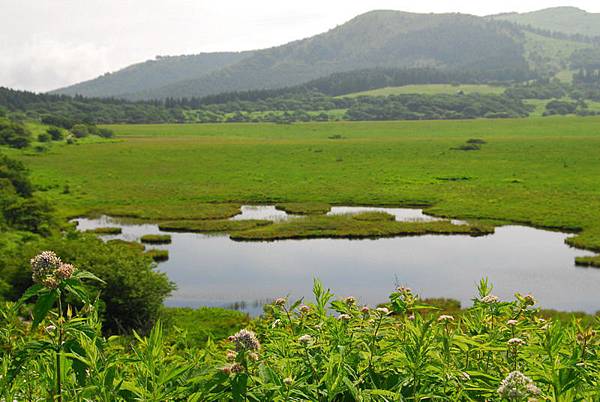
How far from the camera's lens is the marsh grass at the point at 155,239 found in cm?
4175

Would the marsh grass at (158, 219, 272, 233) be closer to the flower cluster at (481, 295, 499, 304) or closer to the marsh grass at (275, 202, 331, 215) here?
the marsh grass at (275, 202, 331, 215)

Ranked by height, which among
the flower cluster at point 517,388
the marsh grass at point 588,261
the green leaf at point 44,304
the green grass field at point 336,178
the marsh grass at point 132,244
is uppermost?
the green leaf at point 44,304

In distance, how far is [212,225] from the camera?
4700 cm

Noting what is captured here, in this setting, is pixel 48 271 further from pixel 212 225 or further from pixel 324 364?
pixel 212 225

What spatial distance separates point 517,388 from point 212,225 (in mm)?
44577

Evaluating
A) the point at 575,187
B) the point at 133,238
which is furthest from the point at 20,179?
the point at 575,187

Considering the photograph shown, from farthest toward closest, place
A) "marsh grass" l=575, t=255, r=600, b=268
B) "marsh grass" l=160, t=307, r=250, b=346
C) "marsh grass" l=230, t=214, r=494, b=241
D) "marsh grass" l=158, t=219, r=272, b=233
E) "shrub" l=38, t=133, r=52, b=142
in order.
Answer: "shrub" l=38, t=133, r=52, b=142 < "marsh grass" l=158, t=219, r=272, b=233 < "marsh grass" l=230, t=214, r=494, b=241 < "marsh grass" l=575, t=255, r=600, b=268 < "marsh grass" l=160, t=307, r=250, b=346

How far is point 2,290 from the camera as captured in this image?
64.3ft

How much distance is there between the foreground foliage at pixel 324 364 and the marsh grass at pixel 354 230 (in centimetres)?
3723

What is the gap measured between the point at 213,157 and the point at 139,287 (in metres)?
78.2

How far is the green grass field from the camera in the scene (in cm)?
5250

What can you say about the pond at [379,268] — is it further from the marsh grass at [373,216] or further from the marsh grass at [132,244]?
the marsh grass at [373,216]

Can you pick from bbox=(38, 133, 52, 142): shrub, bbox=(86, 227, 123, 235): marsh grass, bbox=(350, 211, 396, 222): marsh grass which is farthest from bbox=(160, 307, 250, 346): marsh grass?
bbox=(38, 133, 52, 142): shrub

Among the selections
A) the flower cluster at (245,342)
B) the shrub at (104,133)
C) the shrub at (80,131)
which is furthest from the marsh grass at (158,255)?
the shrub at (104,133)
